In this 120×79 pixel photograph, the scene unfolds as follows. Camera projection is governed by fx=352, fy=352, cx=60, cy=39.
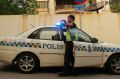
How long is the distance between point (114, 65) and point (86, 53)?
101 centimetres

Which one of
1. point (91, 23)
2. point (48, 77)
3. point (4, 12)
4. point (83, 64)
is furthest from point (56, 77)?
point (4, 12)

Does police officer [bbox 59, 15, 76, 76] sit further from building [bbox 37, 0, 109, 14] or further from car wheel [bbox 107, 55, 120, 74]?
building [bbox 37, 0, 109, 14]

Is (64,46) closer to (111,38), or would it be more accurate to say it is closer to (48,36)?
(48,36)

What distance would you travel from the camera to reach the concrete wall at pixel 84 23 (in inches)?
706

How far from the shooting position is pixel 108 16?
18.1 metres

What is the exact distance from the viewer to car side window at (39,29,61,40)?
1095cm

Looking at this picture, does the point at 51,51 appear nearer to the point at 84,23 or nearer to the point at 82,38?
the point at 82,38

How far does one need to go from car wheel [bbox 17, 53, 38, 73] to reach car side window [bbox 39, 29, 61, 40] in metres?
0.72

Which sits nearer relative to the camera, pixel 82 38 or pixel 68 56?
pixel 68 56

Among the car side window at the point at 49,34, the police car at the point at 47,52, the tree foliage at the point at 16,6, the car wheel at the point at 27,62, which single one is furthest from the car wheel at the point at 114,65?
the tree foliage at the point at 16,6

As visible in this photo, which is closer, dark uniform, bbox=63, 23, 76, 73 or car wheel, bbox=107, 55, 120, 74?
dark uniform, bbox=63, 23, 76, 73

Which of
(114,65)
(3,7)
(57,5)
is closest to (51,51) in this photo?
(114,65)

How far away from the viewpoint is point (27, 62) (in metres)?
10.7

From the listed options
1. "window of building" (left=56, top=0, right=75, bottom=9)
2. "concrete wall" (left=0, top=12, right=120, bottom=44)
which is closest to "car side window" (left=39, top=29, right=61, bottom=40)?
"concrete wall" (left=0, top=12, right=120, bottom=44)
